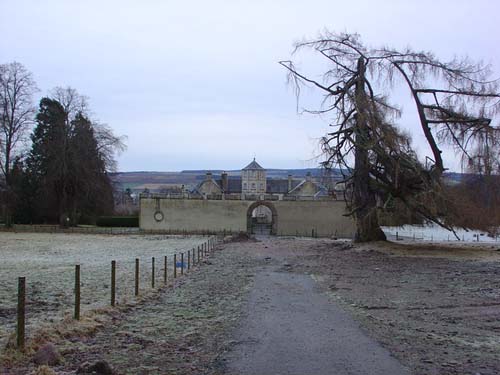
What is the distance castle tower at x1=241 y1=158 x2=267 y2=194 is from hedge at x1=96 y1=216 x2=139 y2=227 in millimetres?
37586

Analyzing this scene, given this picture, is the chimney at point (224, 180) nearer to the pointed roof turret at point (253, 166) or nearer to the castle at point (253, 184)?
the castle at point (253, 184)

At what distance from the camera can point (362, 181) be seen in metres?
34.1

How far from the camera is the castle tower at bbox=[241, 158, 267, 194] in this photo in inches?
4577

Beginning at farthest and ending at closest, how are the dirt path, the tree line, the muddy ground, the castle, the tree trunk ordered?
1. the castle
2. the tree line
3. the tree trunk
4. the muddy ground
5. the dirt path

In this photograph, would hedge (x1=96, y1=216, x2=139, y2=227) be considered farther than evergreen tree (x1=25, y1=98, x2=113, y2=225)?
Yes

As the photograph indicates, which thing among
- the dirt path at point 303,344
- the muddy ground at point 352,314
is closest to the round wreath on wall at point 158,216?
the muddy ground at point 352,314

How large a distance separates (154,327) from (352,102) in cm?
2407

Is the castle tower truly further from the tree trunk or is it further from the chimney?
the tree trunk

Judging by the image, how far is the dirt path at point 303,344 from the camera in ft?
21.8

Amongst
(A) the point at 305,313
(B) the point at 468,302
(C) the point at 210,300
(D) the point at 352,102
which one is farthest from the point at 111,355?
(D) the point at 352,102

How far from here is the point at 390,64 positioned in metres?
31.9

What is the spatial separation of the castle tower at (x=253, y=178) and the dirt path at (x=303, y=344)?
10323cm

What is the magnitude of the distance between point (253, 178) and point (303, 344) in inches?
4324

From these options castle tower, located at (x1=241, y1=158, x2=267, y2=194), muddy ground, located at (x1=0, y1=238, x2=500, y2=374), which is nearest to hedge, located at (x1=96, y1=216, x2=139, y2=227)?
castle tower, located at (x1=241, y1=158, x2=267, y2=194)
